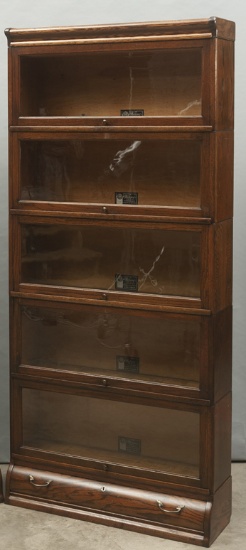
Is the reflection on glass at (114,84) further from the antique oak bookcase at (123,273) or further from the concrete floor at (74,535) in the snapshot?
the concrete floor at (74,535)

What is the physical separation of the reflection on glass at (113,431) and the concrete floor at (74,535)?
0.26 m

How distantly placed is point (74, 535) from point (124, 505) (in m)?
0.23

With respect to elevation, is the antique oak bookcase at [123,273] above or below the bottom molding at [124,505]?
above

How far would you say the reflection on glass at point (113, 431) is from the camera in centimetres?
362

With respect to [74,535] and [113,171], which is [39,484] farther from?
[113,171]

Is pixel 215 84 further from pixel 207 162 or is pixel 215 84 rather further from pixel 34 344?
pixel 34 344

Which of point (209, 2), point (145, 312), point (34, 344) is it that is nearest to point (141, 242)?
point (145, 312)

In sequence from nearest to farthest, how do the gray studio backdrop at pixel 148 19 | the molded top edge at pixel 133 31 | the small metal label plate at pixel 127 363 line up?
the molded top edge at pixel 133 31, the small metal label plate at pixel 127 363, the gray studio backdrop at pixel 148 19

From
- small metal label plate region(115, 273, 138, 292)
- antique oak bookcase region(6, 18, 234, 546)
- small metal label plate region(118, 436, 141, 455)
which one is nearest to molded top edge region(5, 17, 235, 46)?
antique oak bookcase region(6, 18, 234, 546)

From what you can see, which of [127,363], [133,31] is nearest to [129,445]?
[127,363]

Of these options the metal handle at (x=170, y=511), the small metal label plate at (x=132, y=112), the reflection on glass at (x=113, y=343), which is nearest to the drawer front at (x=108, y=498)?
the metal handle at (x=170, y=511)

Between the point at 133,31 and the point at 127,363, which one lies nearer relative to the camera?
the point at 133,31

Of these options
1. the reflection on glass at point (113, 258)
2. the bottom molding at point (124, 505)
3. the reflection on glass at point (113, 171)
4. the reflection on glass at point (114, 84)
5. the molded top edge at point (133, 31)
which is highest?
the molded top edge at point (133, 31)

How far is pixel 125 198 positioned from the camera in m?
3.68
